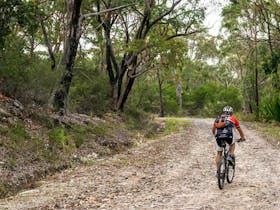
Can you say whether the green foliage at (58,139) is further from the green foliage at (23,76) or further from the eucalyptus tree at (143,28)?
the eucalyptus tree at (143,28)

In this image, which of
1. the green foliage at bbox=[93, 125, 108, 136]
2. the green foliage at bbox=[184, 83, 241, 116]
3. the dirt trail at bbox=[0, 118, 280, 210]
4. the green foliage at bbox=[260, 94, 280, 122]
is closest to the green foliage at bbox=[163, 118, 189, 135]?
the green foliage at bbox=[260, 94, 280, 122]

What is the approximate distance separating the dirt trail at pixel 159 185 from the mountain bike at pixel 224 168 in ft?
0.66

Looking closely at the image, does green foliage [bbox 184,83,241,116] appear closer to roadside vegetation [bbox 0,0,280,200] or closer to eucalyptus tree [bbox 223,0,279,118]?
roadside vegetation [bbox 0,0,280,200]

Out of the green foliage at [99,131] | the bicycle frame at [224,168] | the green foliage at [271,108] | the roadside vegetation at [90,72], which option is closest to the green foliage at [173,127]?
the roadside vegetation at [90,72]

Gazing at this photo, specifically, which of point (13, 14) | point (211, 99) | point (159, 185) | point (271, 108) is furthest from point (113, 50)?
point (211, 99)

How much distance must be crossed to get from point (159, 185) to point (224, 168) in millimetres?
1666

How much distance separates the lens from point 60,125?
15.5m

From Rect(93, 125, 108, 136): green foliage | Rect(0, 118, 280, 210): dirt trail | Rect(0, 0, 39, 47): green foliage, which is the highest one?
Rect(0, 0, 39, 47): green foliage

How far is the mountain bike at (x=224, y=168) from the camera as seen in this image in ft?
30.3

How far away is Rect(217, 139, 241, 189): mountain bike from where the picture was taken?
9.23 m

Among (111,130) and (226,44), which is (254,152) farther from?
(226,44)

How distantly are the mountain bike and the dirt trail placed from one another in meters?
0.20

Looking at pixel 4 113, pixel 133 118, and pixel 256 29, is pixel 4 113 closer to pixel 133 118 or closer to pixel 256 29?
pixel 133 118

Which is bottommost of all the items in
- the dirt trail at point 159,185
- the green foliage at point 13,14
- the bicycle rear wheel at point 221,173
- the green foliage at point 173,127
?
the dirt trail at point 159,185
